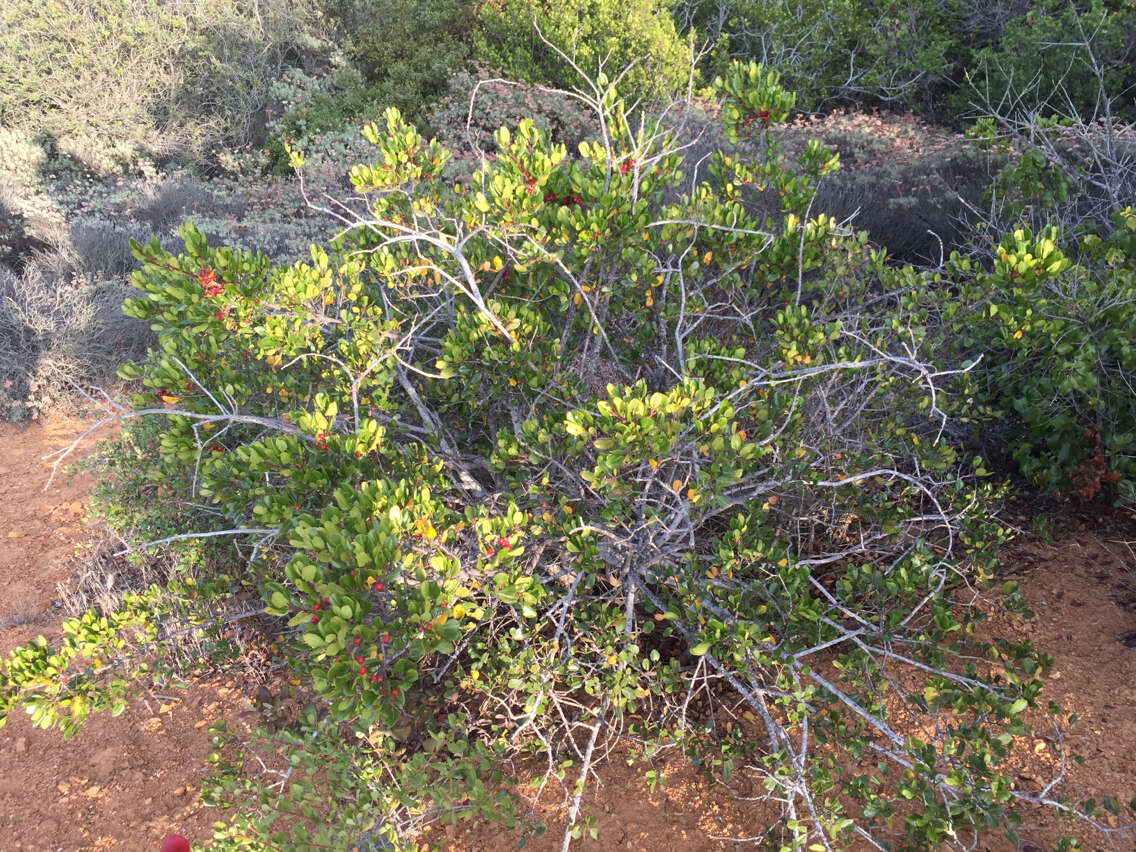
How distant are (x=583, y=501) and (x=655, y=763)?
0.91 m

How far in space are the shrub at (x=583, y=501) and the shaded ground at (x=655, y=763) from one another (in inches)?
4.9

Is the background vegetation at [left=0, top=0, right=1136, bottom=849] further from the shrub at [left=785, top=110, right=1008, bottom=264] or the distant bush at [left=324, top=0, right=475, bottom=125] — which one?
the distant bush at [left=324, top=0, right=475, bottom=125]

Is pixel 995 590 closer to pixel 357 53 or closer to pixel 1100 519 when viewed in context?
pixel 1100 519

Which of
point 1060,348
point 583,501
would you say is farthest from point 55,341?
point 1060,348

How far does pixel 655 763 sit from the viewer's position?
2441 mm

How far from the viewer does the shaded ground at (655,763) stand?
2.20m

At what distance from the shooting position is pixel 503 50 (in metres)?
9.74

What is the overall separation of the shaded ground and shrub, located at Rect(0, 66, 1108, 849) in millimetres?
125

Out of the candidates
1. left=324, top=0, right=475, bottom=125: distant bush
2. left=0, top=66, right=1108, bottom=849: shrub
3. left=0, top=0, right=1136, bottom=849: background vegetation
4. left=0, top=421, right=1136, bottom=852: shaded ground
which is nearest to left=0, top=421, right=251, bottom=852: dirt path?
left=0, top=421, right=1136, bottom=852: shaded ground

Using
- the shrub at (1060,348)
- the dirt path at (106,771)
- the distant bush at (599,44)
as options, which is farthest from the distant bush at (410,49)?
the shrub at (1060,348)

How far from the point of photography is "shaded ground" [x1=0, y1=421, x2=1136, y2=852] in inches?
86.7

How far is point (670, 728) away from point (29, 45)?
39.5 ft

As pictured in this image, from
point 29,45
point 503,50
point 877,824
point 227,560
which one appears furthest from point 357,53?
point 877,824

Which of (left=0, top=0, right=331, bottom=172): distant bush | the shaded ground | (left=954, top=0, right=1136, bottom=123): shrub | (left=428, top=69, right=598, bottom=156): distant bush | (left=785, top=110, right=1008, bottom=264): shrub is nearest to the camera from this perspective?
the shaded ground
